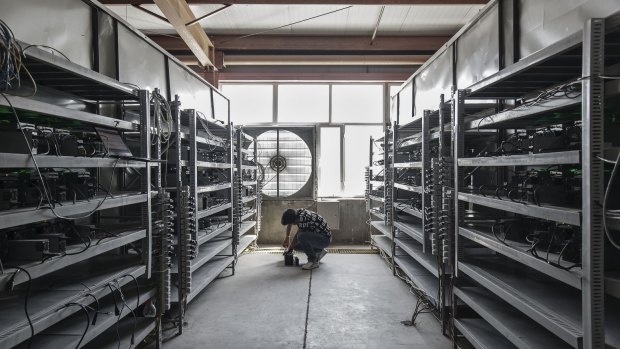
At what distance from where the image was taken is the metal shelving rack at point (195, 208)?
3264 millimetres

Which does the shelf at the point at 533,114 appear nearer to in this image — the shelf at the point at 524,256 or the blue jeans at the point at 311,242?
the shelf at the point at 524,256

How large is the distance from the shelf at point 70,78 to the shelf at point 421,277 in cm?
294

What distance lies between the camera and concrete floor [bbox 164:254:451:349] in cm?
314

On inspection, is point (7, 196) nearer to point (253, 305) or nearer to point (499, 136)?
point (253, 305)

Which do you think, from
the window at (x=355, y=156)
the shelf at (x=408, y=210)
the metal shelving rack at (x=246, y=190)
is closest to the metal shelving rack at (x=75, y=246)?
the metal shelving rack at (x=246, y=190)

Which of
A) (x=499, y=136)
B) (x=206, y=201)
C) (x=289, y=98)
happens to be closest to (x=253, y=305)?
(x=206, y=201)

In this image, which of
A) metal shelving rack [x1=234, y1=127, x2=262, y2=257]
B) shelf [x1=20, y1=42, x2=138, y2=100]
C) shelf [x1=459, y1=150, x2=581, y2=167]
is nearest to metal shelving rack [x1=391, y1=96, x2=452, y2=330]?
shelf [x1=459, y1=150, x2=581, y2=167]

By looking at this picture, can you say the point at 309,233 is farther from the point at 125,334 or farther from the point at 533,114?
the point at 533,114

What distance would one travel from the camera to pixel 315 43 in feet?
21.2

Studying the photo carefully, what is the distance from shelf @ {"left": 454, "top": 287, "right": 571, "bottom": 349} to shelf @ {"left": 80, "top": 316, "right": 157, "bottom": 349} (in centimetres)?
230

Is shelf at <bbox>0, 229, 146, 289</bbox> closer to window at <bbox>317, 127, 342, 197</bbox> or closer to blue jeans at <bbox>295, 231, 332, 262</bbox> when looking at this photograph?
blue jeans at <bbox>295, 231, 332, 262</bbox>

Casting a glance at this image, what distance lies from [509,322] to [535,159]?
100 cm

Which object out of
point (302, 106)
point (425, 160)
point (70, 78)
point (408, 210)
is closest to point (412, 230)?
point (408, 210)

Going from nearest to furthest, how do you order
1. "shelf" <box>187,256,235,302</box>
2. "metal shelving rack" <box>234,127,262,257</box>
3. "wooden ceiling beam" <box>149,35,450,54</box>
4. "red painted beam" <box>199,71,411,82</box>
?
"shelf" <box>187,256,235,302</box> < "metal shelving rack" <box>234,127,262,257</box> < "wooden ceiling beam" <box>149,35,450,54</box> < "red painted beam" <box>199,71,411,82</box>
